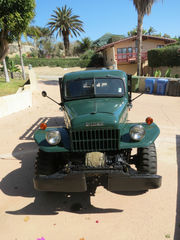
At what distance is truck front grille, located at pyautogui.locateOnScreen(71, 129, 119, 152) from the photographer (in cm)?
331

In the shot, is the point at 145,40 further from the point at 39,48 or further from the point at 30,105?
the point at 39,48

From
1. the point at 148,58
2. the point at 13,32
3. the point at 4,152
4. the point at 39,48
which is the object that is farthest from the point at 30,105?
the point at 39,48

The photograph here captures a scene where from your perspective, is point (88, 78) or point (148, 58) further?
point (148, 58)

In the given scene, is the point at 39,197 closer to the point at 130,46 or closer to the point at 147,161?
the point at 147,161

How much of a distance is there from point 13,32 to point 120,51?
19.4m

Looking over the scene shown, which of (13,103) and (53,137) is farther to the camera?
(13,103)

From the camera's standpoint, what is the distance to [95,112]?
139 inches

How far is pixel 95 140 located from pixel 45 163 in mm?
1068

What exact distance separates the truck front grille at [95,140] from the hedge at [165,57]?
21089 mm

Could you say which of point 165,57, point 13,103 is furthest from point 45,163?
point 165,57

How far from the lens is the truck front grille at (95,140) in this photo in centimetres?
331

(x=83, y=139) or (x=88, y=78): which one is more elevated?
(x=88, y=78)

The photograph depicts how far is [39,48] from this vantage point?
57031 millimetres

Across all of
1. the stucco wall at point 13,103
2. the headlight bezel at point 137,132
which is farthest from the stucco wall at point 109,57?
the headlight bezel at point 137,132
